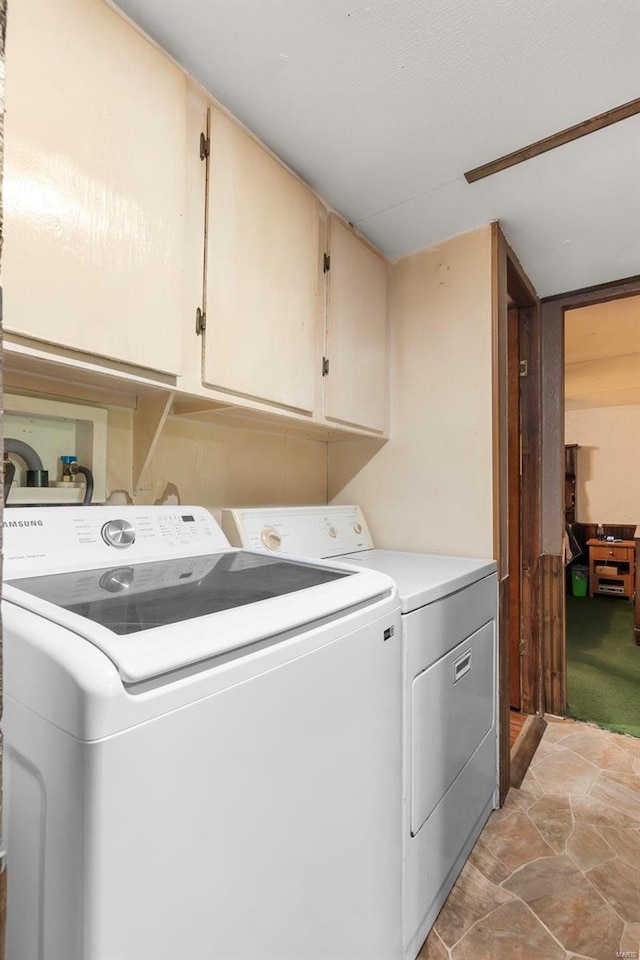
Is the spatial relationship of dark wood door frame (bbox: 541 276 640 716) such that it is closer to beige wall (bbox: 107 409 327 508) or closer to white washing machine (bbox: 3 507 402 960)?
beige wall (bbox: 107 409 327 508)

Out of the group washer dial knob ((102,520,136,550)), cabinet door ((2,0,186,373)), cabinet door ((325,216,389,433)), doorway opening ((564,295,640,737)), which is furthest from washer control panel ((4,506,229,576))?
doorway opening ((564,295,640,737))

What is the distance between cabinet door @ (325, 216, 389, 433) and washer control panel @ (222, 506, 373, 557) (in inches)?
15.6

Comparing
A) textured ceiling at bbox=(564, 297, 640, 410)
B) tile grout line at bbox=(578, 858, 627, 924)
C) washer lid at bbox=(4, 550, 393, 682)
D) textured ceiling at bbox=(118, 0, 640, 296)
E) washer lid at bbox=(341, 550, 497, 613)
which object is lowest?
tile grout line at bbox=(578, 858, 627, 924)

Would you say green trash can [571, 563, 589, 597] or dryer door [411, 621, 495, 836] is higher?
dryer door [411, 621, 495, 836]

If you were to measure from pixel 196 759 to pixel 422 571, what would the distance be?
1096 mm

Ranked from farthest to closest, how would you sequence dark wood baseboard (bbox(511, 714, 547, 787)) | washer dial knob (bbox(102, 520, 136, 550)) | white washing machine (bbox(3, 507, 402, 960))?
dark wood baseboard (bbox(511, 714, 547, 787)) < washer dial knob (bbox(102, 520, 136, 550)) < white washing machine (bbox(3, 507, 402, 960))

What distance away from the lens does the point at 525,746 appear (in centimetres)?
222

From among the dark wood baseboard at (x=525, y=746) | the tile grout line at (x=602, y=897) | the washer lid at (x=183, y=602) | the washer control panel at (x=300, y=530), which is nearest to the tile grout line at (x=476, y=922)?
the tile grout line at (x=602, y=897)

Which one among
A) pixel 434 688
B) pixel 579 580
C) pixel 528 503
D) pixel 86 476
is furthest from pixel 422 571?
pixel 579 580

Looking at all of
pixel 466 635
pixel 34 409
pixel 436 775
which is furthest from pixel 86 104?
pixel 436 775

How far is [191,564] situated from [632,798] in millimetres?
2002

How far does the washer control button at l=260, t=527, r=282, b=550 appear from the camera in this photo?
1.63 metres

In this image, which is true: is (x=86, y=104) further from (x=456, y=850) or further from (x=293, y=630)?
(x=456, y=850)

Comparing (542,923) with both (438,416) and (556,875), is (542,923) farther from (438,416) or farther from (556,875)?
(438,416)
